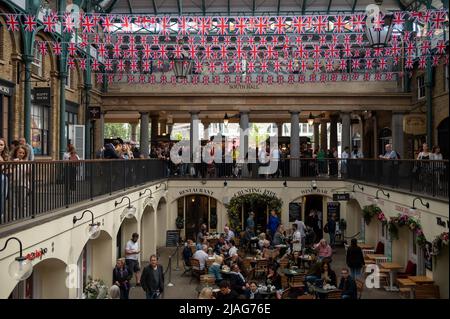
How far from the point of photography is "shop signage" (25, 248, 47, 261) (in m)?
7.93

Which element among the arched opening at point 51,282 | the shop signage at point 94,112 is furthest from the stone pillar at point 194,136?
the arched opening at point 51,282

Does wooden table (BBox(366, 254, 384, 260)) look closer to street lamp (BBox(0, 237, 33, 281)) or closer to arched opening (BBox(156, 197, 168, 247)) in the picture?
arched opening (BBox(156, 197, 168, 247))

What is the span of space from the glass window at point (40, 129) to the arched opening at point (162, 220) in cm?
746

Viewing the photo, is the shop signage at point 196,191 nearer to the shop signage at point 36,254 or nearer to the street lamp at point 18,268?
the shop signage at point 36,254

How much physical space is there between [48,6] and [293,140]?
44.9 ft

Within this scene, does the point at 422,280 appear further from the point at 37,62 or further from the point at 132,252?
the point at 37,62

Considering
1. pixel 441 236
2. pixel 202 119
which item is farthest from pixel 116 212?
pixel 202 119

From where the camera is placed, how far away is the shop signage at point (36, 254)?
26.0ft

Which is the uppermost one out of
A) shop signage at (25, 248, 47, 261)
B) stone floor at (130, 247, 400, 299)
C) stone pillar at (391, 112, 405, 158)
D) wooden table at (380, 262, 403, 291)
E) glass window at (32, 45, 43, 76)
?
glass window at (32, 45, 43, 76)

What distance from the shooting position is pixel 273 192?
25562 millimetres

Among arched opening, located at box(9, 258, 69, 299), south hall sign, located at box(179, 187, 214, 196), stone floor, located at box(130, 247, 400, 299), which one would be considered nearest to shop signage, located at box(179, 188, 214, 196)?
south hall sign, located at box(179, 187, 214, 196)

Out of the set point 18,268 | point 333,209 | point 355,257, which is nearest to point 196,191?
point 333,209

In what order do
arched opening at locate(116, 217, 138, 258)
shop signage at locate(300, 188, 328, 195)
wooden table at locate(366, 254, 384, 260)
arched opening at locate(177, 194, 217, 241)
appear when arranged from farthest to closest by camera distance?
arched opening at locate(177, 194, 217, 241)
shop signage at locate(300, 188, 328, 195)
arched opening at locate(116, 217, 138, 258)
wooden table at locate(366, 254, 384, 260)

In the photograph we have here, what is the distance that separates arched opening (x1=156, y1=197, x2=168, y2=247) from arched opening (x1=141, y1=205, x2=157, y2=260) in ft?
11.7
